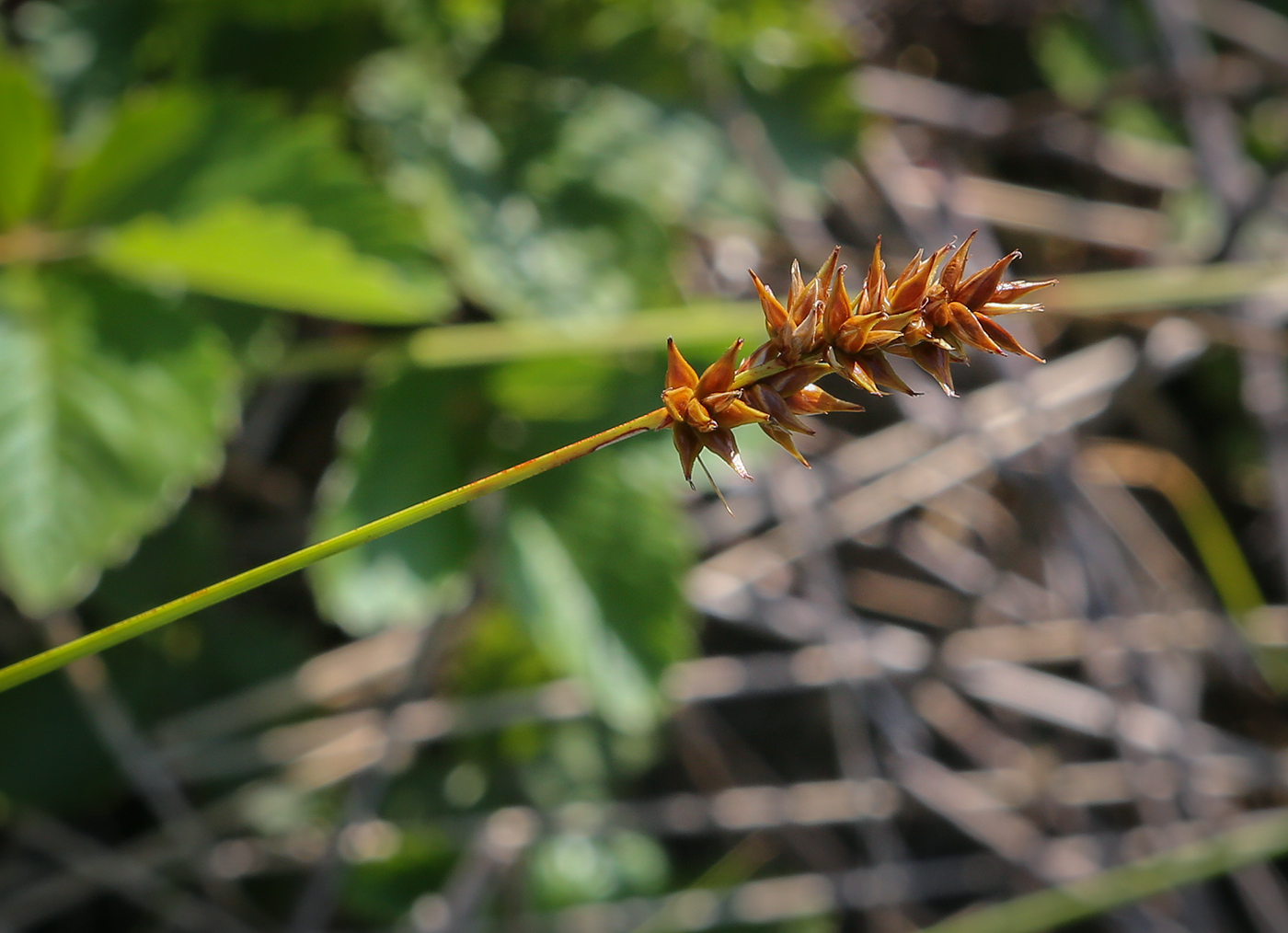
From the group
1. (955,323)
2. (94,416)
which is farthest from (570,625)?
(955,323)

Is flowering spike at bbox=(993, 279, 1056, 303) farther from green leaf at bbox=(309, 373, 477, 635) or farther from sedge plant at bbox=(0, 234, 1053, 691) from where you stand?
green leaf at bbox=(309, 373, 477, 635)

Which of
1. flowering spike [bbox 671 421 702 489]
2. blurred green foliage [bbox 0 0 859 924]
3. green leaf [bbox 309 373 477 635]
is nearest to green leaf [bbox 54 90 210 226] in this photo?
blurred green foliage [bbox 0 0 859 924]

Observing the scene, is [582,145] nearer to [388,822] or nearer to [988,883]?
[388,822]

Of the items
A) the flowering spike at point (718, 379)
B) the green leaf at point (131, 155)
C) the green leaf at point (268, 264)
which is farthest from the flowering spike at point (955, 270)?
the green leaf at point (131, 155)

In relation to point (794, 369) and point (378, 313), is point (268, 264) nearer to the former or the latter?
point (378, 313)

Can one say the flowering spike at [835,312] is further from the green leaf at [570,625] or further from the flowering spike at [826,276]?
the green leaf at [570,625]
